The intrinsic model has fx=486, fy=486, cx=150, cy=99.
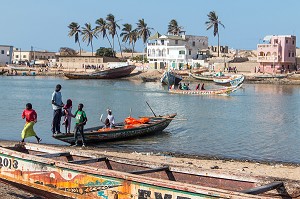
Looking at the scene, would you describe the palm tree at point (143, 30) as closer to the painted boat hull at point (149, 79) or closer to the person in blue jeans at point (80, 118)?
the painted boat hull at point (149, 79)

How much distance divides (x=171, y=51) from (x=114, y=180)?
9693 cm

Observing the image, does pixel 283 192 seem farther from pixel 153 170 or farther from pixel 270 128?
pixel 270 128

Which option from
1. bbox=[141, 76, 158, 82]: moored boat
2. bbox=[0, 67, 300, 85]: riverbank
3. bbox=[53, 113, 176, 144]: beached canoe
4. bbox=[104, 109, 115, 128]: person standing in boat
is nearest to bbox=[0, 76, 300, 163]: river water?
bbox=[53, 113, 176, 144]: beached canoe

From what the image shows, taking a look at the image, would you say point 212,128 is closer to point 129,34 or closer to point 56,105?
point 56,105

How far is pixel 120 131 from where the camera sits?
2039 cm

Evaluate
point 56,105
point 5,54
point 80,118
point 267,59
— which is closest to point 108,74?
point 267,59

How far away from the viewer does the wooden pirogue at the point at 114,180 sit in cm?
788

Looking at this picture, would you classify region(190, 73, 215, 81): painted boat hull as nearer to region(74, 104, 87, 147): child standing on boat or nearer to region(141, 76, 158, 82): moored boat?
region(141, 76, 158, 82): moored boat

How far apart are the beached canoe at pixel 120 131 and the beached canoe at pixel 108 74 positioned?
7331 cm

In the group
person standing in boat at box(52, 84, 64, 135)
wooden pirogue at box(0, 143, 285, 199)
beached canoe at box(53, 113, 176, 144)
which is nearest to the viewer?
wooden pirogue at box(0, 143, 285, 199)

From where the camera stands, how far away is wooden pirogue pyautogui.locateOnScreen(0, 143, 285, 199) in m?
7.88

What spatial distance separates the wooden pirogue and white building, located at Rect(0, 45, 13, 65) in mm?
125164

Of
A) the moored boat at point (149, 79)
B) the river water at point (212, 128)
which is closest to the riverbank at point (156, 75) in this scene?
the moored boat at point (149, 79)

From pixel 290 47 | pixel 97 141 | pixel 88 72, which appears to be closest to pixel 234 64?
pixel 290 47
